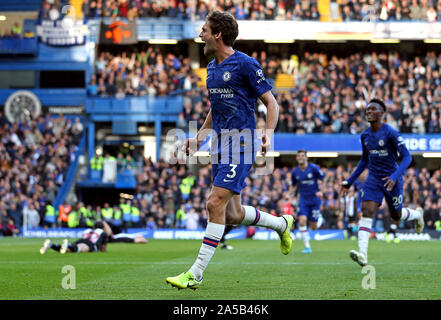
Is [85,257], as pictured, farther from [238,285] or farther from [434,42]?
[434,42]

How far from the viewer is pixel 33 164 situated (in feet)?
117

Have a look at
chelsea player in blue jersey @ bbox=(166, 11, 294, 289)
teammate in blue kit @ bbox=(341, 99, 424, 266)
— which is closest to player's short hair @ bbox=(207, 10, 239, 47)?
chelsea player in blue jersey @ bbox=(166, 11, 294, 289)

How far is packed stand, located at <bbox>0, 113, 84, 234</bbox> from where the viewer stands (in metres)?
33.1

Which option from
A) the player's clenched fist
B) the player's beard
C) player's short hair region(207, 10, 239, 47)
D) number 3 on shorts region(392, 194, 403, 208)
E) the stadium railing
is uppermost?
player's short hair region(207, 10, 239, 47)

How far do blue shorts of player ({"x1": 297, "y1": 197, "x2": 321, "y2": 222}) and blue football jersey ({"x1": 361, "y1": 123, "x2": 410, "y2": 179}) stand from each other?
735 centimetres

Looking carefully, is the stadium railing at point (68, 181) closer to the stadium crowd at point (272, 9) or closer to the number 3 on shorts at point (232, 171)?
the stadium crowd at point (272, 9)

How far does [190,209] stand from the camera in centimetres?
3103

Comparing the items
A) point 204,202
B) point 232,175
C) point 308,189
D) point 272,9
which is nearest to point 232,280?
point 232,175

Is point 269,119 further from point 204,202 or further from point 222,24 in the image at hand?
point 204,202

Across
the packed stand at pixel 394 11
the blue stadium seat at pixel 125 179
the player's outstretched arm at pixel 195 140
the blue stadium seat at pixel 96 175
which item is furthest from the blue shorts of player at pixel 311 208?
the packed stand at pixel 394 11

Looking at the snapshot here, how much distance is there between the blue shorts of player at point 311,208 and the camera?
64.7ft

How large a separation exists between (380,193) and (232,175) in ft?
16.1

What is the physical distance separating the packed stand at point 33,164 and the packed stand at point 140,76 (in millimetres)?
2388

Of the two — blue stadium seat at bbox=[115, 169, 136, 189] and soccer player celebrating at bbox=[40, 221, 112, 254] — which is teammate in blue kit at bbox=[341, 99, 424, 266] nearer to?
soccer player celebrating at bbox=[40, 221, 112, 254]
